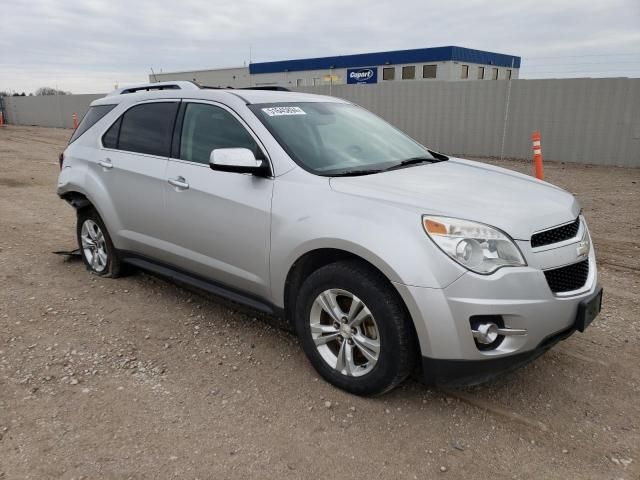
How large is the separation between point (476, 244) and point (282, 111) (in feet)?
5.79

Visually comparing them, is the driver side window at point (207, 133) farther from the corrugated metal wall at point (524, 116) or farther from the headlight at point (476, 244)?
the corrugated metal wall at point (524, 116)

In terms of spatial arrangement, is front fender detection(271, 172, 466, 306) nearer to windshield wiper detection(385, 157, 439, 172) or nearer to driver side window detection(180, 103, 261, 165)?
driver side window detection(180, 103, 261, 165)

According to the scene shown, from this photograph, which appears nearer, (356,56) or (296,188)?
(296,188)

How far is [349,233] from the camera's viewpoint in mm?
2795

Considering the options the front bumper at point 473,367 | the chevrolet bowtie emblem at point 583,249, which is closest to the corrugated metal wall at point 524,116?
the chevrolet bowtie emblem at point 583,249

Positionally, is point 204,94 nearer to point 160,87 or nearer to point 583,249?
point 160,87

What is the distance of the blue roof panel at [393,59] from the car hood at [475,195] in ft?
91.7

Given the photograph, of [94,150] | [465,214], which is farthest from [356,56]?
[465,214]

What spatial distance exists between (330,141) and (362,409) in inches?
70.0

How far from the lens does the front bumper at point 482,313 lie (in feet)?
8.19

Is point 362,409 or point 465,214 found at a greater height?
point 465,214

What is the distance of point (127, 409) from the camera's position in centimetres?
293

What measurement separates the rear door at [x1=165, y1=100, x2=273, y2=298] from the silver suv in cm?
1

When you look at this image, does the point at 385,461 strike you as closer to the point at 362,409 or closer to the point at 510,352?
the point at 362,409
